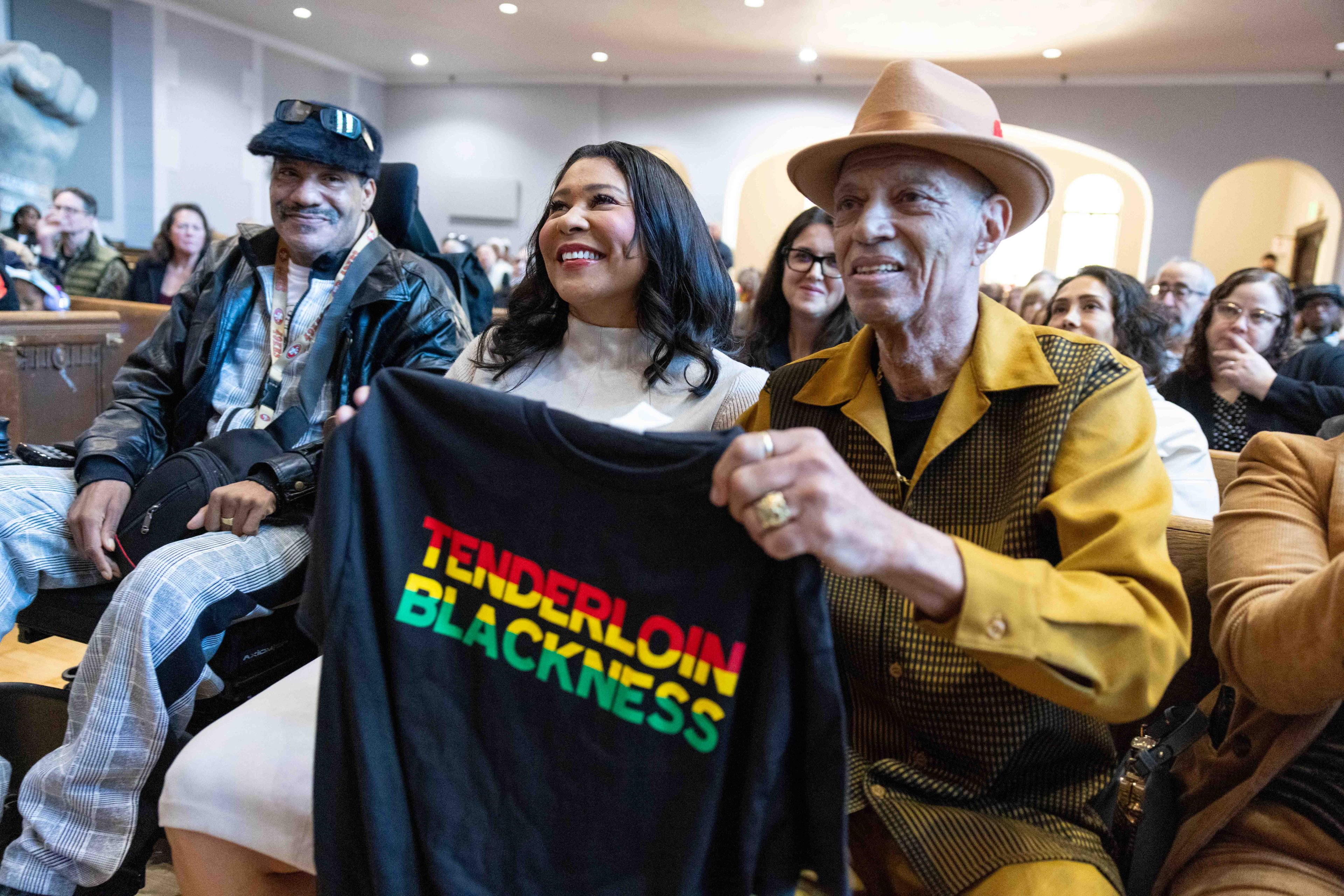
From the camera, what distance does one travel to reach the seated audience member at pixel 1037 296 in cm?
448

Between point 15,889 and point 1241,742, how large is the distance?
189cm

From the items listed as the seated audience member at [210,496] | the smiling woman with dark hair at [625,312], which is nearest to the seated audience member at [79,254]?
the seated audience member at [210,496]

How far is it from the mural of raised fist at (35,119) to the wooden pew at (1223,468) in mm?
10821

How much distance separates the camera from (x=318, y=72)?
13016 millimetres

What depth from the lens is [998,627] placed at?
91 cm

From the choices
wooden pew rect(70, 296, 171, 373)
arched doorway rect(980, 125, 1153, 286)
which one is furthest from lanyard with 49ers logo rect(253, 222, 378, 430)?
arched doorway rect(980, 125, 1153, 286)

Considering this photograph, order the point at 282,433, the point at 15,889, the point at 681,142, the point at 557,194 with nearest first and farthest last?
the point at 15,889, the point at 557,194, the point at 282,433, the point at 681,142

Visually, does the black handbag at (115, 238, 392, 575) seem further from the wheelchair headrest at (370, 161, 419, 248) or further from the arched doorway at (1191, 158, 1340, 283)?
the arched doorway at (1191, 158, 1340, 283)

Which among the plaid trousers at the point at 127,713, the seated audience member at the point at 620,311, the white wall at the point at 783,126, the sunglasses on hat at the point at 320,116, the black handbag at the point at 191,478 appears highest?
the white wall at the point at 783,126

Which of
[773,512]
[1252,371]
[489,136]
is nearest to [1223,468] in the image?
[1252,371]

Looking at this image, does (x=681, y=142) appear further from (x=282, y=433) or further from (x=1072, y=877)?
(x=1072, y=877)

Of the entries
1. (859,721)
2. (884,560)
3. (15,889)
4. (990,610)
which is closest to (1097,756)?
(859,721)

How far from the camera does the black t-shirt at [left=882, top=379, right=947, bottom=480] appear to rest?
1.28 meters

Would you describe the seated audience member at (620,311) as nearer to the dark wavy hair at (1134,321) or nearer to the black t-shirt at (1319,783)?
the black t-shirt at (1319,783)
